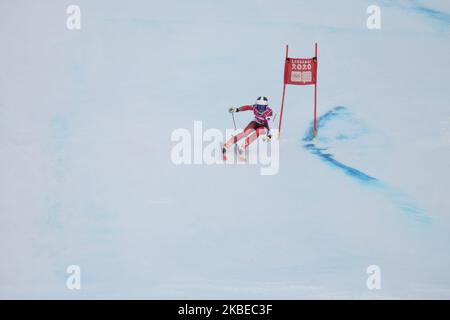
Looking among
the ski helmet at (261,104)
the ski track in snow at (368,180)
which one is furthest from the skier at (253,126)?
the ski track in snow at (368,180)

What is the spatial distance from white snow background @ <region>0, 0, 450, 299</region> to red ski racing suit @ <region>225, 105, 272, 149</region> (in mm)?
41

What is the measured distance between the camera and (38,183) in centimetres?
326

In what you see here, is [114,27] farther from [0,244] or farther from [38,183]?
[0,244]

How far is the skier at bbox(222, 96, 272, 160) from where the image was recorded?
3289 mm

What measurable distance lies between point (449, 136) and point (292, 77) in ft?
2.27

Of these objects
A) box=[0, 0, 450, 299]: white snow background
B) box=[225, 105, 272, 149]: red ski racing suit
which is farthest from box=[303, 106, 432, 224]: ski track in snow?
box=[225, 105, 272, 149]: red ski racing suit

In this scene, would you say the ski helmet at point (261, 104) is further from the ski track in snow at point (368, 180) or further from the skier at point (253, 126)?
the ski track in snow at point (368, 180)

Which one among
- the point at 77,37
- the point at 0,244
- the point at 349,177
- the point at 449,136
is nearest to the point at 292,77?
the point at 349,177

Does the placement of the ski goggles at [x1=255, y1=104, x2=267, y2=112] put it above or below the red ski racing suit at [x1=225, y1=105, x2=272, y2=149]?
above

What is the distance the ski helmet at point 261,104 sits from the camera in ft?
10.8

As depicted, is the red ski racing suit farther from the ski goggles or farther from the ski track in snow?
the ski track in snow

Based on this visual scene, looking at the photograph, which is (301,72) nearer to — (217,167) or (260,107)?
(260,107)

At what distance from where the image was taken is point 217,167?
330 centimetres

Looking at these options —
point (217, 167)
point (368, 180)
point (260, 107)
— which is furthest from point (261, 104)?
point (368, 180)
